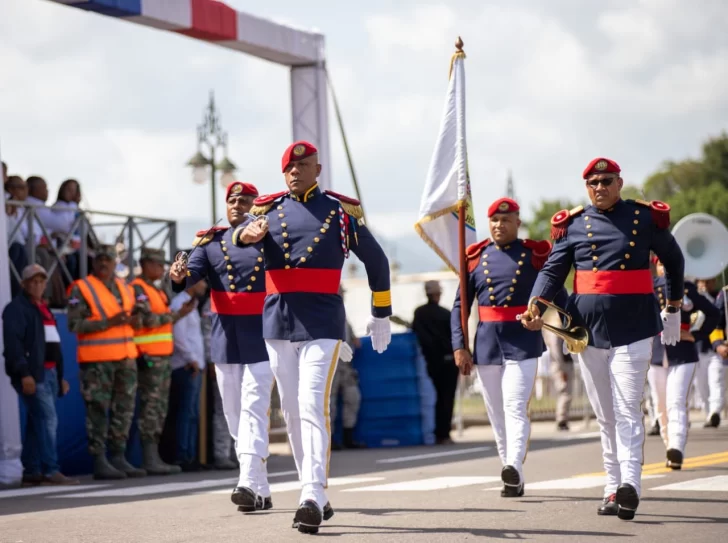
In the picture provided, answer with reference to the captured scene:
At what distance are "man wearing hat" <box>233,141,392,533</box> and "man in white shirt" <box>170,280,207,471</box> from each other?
6.39m

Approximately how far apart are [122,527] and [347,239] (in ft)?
Answer: 7.46

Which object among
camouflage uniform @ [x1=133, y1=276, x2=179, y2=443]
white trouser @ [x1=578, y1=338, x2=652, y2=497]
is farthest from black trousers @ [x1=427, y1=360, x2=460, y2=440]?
white trouser @ [x1=578, y1=338, x2=652, y2=497]

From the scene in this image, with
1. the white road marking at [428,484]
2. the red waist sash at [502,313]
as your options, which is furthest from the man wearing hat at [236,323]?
the red waist sash at [502,313]

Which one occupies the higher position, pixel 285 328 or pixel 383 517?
pixel 285 328

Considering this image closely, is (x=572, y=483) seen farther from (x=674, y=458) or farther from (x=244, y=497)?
(x=244, y=497)

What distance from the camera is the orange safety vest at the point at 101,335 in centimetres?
1400

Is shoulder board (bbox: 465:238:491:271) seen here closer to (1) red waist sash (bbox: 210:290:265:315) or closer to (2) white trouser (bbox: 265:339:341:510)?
(1) red waist sash (bbox: 210:290:265:315)

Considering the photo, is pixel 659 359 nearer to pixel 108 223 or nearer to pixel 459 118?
pixel 459 118

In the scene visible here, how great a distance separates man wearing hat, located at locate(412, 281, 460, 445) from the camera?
1975 cm

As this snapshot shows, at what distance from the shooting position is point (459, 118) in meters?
12.5

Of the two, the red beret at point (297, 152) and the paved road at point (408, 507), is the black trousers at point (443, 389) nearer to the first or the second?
the paved road at point (408, 507)

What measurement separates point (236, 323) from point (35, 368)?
4297 millimetres

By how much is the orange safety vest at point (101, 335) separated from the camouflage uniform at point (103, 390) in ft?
0.17

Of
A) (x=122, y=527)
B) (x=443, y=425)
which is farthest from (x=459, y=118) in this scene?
(x=443, y=425)
